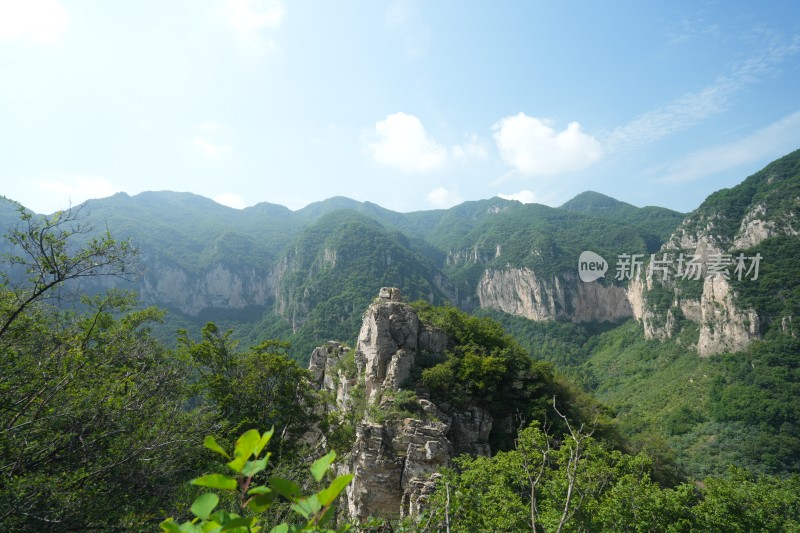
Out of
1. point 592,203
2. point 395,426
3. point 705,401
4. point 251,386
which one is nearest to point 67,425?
point 251,386

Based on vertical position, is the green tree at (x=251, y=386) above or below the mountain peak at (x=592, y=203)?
below

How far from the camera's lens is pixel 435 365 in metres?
23.1

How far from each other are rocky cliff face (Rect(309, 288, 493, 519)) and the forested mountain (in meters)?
0.12

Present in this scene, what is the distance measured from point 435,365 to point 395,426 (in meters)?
5.97

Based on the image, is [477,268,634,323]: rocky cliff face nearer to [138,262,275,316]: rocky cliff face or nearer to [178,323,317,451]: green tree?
[138,262,275,316]: rocky cliff face

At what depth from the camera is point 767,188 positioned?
77.7 metres

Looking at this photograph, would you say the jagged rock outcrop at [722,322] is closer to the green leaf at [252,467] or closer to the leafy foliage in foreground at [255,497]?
the leafy foliage in foreground at [255,497]

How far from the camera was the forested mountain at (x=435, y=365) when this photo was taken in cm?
735

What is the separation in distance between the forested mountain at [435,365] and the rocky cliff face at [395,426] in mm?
118

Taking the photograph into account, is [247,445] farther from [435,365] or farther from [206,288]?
[206,288]

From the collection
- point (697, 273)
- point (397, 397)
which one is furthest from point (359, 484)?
point (697, 273)

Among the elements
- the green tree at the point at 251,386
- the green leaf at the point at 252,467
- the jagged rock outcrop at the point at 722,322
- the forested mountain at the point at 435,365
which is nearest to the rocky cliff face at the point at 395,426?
the forested mountain at the point at 435,365

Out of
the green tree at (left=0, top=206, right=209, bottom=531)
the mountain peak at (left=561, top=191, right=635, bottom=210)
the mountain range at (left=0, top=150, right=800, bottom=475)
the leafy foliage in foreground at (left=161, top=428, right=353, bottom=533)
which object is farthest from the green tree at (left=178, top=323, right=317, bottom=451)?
the mountain peak at (left=561, top=191, right=635, bottom=210)

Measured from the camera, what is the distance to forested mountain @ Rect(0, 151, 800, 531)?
7.35m
